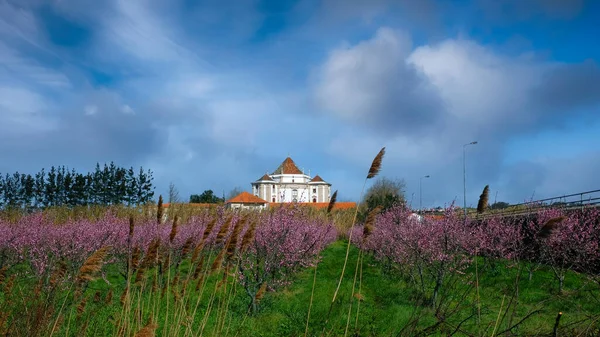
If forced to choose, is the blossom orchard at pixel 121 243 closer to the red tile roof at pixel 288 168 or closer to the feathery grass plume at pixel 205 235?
the feathery grass plume at pixel 205 235

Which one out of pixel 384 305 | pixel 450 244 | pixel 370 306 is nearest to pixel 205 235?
pixel 370 306

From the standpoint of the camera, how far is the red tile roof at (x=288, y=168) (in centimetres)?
10556

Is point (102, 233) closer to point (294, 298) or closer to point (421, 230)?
point (294, 298)

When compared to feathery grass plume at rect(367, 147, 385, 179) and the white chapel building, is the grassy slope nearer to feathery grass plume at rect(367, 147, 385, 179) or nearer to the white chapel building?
feathery grass plume at rect(367, 147, 385, 179)

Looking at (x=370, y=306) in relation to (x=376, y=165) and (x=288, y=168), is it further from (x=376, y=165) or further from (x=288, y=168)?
(x=288, y=168)

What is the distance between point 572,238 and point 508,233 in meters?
3.05

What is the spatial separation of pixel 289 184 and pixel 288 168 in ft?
28.2

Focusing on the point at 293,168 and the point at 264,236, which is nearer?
the point at 264,236

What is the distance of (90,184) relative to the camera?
6247 centimetres

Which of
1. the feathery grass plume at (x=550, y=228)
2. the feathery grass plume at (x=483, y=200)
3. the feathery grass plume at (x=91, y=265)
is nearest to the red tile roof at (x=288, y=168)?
the feathery grass plume at (x=483, y=200)

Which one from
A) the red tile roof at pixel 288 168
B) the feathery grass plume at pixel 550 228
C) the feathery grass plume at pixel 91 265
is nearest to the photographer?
the feathery grass plume at pixel 550 228

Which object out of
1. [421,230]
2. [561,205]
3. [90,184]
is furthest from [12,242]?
[90,184]

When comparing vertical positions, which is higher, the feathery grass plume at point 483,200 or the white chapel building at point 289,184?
the white chapel building at point 289,184

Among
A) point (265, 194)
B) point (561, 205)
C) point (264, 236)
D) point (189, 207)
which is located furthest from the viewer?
point (265, 194)
